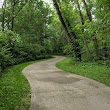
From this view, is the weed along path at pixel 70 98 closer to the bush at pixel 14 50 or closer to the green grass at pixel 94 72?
the green grass at pixel 94 72

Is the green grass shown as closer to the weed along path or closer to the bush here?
the weed along path

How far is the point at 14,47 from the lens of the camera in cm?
1881

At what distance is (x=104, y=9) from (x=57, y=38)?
35487mm

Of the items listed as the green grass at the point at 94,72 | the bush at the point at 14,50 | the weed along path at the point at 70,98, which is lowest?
the green grass at the point at 94,72

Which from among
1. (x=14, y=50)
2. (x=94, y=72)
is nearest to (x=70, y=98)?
(x=94, y=72)

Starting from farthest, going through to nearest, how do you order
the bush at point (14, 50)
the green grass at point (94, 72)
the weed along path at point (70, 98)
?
the bush at point (14, 50) → the green grass at point (94, 72) → the weed along path at point (70, 98)

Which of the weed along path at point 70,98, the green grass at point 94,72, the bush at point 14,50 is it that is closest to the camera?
the weed along path at point 70,98

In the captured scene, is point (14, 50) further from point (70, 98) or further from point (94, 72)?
point (70, 98)

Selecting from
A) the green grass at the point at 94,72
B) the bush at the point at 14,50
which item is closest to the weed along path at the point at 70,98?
the green grass at the point at 94,72

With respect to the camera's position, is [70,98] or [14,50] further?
[14,50]

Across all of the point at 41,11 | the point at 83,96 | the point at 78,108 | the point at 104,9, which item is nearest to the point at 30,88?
the point at 83,96

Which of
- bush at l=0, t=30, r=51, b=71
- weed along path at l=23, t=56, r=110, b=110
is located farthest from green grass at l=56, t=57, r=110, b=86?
bush at l=0, t=30, r=51, b=71

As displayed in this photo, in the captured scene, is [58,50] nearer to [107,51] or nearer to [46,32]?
[46,32]

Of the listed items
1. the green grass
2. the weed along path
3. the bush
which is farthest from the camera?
the bush
